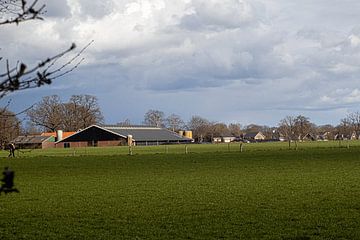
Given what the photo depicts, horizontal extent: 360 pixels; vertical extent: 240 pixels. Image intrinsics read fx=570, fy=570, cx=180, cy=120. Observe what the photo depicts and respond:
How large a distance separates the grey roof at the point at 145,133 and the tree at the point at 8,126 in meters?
137

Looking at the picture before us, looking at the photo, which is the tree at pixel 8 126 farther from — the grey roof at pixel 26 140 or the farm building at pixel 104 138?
the farm building at pixel 104 138

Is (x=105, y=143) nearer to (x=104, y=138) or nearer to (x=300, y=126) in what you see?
(x=104, y=138)

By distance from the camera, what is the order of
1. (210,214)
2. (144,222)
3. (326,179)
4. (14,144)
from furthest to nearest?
(326,179) → (210,214) → (144,222) → (14,144)

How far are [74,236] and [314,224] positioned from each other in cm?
552

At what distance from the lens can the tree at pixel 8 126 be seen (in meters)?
3.70

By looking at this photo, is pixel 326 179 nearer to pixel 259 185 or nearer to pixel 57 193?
pixel 259 185

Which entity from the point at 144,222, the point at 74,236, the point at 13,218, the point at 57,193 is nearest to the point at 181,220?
the point at 144,222

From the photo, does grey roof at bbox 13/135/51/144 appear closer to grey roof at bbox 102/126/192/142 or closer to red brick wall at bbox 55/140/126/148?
red brick wall at bbox 55/140/126/148

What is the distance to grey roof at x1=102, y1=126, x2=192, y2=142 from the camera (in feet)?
470

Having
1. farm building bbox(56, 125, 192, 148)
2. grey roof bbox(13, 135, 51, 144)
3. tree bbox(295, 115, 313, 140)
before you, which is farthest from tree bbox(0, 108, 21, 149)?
tree bbox(295, 115, 313, 140)

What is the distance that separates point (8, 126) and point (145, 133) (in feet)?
482

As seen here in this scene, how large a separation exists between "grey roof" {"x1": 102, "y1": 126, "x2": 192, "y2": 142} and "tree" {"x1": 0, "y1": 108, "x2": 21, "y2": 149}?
5386 inches

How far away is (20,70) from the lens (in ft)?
9.04

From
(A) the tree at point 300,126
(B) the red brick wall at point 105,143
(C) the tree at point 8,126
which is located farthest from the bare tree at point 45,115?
(A) the tree at point 300,126
